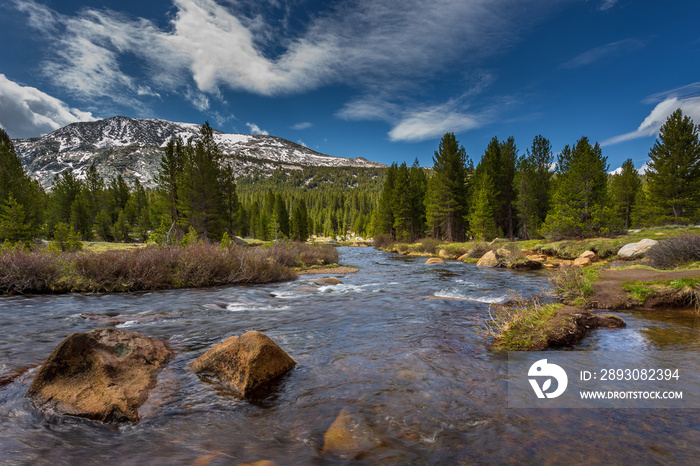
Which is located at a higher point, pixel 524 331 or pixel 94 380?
pixel 94 380

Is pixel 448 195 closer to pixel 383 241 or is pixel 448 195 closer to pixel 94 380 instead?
pixel 383 241

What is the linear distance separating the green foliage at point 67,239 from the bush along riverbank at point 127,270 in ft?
17.0

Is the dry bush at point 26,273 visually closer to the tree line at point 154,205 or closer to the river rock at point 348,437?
the tree line at point 154,205

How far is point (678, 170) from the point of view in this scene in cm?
3247

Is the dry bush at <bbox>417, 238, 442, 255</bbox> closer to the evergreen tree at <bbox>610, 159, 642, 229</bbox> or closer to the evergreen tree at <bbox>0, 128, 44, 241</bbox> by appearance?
the evergreen tree at <bbox>610, 159, 642, 229</bbox>

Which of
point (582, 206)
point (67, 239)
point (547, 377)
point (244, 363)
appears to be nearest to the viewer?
point (244, 363)

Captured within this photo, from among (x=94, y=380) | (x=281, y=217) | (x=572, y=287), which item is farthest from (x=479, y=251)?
(x=281, y=217)

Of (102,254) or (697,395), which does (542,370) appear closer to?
(697,395)

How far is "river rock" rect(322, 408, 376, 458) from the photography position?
3354mm

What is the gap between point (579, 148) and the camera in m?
32.5

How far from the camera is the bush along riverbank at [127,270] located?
471 inches

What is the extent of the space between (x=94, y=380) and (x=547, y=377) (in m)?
6.89

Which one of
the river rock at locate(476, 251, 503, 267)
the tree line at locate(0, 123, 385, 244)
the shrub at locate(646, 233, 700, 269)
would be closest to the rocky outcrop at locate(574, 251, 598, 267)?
the river rock at locate(476, 251, 503, 267)

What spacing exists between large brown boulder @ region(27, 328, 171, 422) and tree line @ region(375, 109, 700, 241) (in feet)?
108
